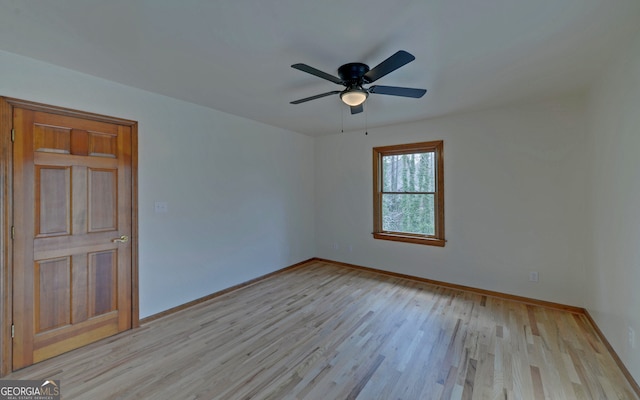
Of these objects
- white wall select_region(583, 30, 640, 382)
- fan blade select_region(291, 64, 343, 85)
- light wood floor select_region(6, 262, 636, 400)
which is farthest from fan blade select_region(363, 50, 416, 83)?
light wood floor select_region(6, 262, 636, 400)

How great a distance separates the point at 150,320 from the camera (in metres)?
2.93

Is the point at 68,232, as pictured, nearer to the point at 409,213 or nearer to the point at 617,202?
the point at 409,213

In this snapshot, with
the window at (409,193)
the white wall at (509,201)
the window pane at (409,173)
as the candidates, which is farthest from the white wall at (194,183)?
the white wall at (509,201)

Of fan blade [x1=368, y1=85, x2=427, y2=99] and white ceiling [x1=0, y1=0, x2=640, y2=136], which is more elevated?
white ceiling [x1=0, y1=0, x2=640, y2=136]

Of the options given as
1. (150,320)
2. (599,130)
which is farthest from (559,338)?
(150,320)

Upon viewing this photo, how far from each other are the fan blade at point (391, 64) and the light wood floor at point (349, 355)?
235 centimetres

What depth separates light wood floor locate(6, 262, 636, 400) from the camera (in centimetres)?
191

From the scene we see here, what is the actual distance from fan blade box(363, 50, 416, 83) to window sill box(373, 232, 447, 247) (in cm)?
283

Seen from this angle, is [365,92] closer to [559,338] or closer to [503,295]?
[559,338]

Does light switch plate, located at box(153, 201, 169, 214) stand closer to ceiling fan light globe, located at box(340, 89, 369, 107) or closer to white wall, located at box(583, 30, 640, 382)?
ceiling fan light globe, located at box(340, 89, 369, 107)

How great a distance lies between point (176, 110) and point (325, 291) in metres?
3.12

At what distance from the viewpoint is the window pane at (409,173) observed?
4.14 m

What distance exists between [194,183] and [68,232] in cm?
131

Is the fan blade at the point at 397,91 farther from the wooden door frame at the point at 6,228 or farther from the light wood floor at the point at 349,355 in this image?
the wooden door frame at the point at 6,228
